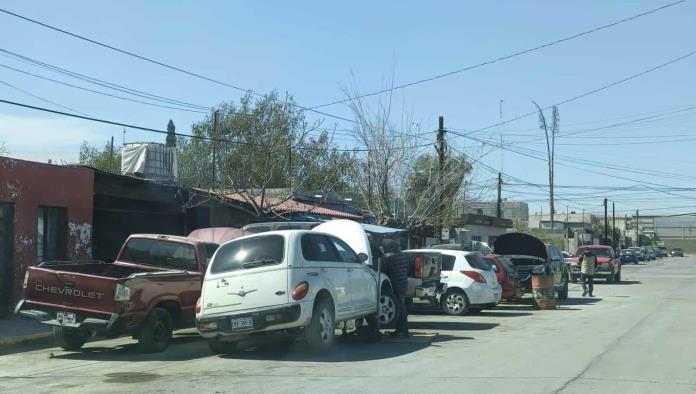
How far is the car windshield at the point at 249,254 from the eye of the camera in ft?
35.9

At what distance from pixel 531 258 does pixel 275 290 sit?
1386cm

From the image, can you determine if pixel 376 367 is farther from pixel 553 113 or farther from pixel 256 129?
pixel 553 113

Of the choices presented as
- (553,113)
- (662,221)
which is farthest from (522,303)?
(662,221)

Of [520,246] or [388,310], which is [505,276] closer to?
[520,246]

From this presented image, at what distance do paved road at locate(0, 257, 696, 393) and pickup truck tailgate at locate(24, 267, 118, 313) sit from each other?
2.83ft

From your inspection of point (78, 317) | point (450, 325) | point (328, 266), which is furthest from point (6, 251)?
point (450, 325)

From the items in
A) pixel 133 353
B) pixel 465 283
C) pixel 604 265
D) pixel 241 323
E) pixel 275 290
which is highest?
pixel 275 290

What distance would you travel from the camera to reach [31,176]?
16.2 metres

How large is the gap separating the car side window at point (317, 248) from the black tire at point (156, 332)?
278 centimetres

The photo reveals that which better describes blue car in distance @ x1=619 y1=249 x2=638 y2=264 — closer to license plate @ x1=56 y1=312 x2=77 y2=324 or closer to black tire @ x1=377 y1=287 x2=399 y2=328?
black tire @ x1=377 y1=287 x2=399 y2=328

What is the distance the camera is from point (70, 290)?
11367mm

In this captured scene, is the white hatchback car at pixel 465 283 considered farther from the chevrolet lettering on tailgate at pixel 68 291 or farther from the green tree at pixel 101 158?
the green tree at pixel 101 158

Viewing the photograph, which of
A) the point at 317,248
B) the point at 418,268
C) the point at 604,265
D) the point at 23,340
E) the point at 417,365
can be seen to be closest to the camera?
the point at 417,365

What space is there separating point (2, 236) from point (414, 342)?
363 inches
